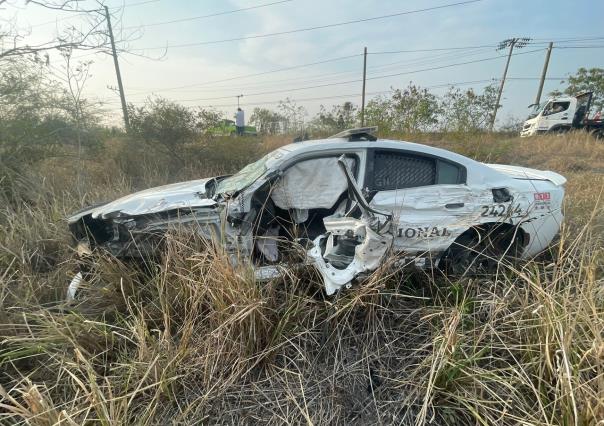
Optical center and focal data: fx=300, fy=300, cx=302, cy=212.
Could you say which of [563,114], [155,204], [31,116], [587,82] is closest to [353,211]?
[155,204]

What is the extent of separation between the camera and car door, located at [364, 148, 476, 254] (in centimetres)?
269

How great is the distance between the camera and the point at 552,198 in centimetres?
295

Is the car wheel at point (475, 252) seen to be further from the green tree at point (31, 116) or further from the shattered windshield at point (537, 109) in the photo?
the shattered windshield at point (537, 109)

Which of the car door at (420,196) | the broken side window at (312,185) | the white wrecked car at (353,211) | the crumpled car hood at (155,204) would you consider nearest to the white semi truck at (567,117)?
the white wrecked car at (353,211)

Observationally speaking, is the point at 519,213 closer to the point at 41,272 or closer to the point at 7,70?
the point at 41,272

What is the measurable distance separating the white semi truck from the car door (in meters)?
17.8

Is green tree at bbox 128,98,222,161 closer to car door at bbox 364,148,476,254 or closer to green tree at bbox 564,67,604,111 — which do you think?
car door at bbox 364,148,476,254

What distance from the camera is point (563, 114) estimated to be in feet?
51.0

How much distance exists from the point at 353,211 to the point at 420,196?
0.65 metres

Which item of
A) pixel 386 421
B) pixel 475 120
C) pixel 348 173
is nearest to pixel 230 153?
pixel 348 173

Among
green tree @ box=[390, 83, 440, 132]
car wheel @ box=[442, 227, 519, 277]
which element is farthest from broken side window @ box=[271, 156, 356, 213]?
green tree @ box=[390, 83, 440, 132]

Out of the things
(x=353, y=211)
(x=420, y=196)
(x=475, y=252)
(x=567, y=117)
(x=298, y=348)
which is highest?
(x=567, y=117)

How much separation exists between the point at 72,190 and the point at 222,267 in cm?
465

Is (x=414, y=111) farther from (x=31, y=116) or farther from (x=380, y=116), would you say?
(x=31, y=116)
